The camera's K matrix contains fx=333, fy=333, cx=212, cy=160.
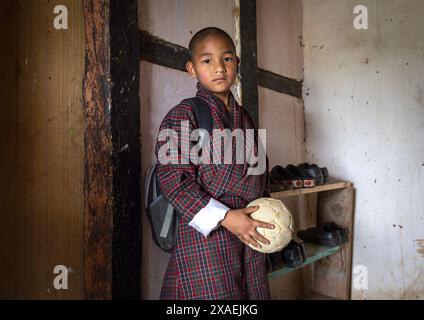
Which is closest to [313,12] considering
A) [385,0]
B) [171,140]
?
[385,0]

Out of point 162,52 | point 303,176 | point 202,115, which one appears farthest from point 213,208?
point 303,176

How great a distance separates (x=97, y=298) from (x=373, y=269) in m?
2.01

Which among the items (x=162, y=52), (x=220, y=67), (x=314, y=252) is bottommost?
(x=314, y=252)

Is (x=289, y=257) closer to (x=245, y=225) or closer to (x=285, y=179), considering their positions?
(x=285, y=179)

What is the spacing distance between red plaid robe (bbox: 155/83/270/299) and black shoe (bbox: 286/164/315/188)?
2.80 feet

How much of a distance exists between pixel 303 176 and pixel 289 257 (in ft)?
1.65

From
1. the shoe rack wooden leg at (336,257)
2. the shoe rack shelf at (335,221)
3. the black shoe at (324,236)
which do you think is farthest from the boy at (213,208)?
the shoe rack wooden leg at (336,257)

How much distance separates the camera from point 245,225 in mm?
1031

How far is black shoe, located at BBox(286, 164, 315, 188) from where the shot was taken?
1.98 meters

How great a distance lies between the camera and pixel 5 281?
4.10 ft

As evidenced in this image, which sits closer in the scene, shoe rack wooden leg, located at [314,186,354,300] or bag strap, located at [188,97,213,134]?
bag strap, located at [188,97,213,134]

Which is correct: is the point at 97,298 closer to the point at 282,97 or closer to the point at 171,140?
the point at 171,140

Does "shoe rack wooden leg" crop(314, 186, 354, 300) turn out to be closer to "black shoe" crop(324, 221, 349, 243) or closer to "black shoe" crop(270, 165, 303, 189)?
"black shoe" crop(324, 221, 349, 243)

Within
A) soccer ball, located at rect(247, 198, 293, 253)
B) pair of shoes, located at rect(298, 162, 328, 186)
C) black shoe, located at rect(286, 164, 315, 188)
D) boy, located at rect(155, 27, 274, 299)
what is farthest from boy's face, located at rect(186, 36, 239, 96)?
pair of shoes, located at rect(298, 162, 328, 186)
